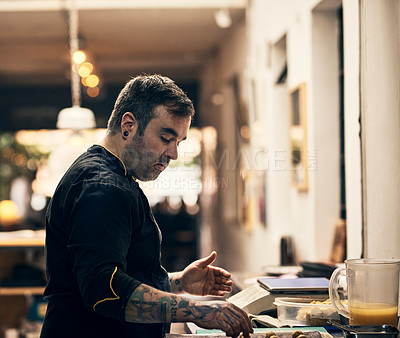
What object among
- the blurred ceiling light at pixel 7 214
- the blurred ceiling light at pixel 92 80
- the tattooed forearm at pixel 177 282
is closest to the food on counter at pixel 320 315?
the tattooed forearm at pixel 177 282

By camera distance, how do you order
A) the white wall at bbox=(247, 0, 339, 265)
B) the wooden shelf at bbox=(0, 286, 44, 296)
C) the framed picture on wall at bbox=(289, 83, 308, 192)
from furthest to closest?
the wooden shelf at bbox=(0, 286, 44, 296) < the framed picture on wall at bbox=(289, 83, 308, 192) < the white wall at bbox=(247, 0, 339, 265)

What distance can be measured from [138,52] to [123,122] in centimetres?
707

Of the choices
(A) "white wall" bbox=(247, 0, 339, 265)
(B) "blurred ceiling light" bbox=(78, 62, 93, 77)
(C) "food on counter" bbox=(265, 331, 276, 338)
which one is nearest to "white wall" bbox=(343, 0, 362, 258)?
(A) "white wall" bbox=(247, 0, 339, 265)

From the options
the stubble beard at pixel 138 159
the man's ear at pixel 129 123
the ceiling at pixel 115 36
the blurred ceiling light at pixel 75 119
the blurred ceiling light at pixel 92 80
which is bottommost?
the stubble beard at pixel 138 159

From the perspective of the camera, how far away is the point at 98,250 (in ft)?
4.40

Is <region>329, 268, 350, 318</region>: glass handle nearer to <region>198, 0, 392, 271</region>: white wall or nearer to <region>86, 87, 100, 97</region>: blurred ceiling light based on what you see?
<region>198, 0, 392, 271</region>: white wall

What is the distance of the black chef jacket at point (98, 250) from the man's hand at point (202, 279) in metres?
0.22

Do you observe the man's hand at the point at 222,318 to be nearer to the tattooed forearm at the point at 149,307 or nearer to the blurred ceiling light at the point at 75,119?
the tattooed forearm at the point at 149,307

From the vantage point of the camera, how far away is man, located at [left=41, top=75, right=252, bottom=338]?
4.41 ft

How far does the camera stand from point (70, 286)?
1.50 m

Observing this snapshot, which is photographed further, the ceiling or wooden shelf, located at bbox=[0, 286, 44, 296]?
the ceiling

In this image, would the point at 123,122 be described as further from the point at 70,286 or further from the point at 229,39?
the point at 229,39

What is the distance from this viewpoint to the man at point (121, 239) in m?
1.34

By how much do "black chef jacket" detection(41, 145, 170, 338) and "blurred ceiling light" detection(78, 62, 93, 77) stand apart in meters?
6.91
